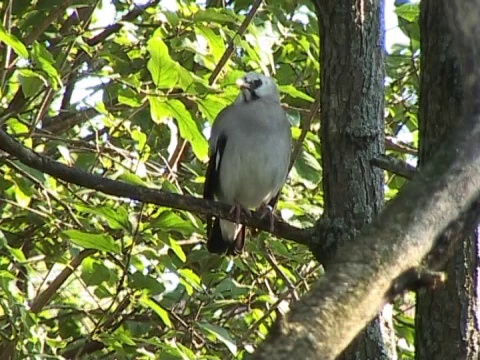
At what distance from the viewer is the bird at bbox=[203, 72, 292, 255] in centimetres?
564

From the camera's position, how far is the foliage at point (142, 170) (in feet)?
13.6

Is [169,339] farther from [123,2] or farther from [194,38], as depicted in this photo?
[123,2]

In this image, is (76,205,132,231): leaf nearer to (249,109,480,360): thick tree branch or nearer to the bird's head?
the bird's head

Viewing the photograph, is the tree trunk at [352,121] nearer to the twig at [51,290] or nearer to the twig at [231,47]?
the twig at [231,47]

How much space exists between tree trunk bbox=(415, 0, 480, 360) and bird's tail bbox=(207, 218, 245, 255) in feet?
8.63

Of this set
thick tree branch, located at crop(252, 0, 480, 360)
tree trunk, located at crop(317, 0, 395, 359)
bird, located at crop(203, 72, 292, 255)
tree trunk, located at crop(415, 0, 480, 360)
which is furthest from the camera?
bird, located at crop(203, 72, 292, 255)

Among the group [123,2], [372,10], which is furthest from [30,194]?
[372,10]

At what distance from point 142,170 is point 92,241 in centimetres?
84

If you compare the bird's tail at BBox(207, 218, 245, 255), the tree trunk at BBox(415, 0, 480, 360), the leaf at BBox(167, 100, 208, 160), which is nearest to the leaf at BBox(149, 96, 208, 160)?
the leaf at BBox(167, 100, 208, 160)

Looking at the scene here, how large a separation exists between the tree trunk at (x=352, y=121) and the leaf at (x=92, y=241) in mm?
1041

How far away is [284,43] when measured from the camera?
211 inches

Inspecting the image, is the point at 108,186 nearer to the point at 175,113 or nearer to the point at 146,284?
the point at 175,113

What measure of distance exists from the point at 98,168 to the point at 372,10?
2.50 m

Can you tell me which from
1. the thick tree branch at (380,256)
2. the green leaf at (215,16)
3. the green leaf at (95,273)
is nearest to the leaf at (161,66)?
the green leaf at (215,16)
